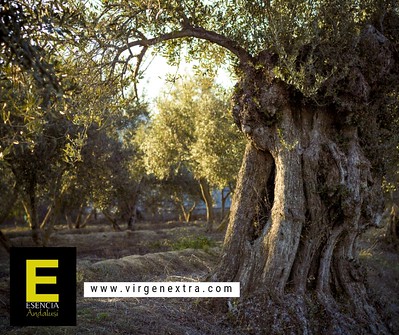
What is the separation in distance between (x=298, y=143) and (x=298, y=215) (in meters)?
1.42

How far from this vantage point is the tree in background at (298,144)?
878 centimetres

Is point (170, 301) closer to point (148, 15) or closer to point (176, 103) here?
point (148, 15)

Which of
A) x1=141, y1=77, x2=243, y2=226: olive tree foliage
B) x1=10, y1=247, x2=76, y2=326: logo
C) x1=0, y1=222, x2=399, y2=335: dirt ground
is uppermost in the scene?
x1=141, y1=77, x2=243, y2=226: olive tree foliage

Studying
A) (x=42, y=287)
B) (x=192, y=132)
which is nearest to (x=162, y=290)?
(x=42, y=287)

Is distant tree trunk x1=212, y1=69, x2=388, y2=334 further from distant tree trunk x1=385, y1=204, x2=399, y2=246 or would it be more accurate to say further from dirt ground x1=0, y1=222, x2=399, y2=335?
distant tree trunk x1=385, y1=204, x2=399, y2=246

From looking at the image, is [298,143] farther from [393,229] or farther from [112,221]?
[112,221]

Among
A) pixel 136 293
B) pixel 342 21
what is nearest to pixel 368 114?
pixel 342 21

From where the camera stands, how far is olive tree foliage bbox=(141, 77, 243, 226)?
2456 cm

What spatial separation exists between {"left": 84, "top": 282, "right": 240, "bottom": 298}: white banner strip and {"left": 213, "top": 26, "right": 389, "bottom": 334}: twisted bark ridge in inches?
9.1

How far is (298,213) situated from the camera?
895cm

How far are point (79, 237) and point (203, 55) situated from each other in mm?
17542

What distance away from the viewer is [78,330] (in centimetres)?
687

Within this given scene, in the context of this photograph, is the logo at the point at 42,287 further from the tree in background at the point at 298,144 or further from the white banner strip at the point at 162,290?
the tree in background at the point at 298,144

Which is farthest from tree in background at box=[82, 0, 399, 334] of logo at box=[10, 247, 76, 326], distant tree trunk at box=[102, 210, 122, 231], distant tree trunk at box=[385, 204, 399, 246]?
distant tree trunk at box=[102, 210, 122, 231]
